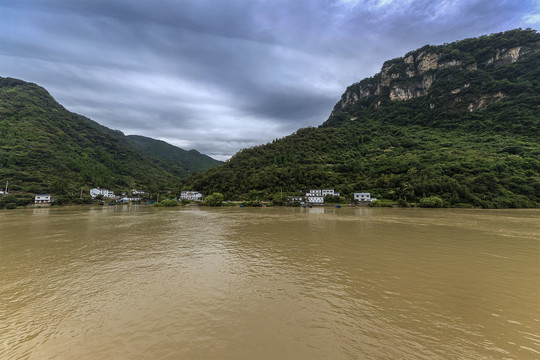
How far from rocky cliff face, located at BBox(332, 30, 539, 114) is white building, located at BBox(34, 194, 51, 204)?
171 meters

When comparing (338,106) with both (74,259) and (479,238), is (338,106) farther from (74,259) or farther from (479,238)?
(74,259)

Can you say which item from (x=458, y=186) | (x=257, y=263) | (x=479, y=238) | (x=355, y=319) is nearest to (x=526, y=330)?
(x=355, y=319)

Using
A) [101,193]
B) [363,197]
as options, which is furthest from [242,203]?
[101,193]

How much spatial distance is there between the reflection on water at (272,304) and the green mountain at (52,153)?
80.6m

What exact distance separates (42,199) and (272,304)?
84837mm

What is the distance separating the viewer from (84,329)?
5.23 metres

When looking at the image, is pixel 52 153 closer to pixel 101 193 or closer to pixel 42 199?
pixel 101 193

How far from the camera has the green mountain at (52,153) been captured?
225ft

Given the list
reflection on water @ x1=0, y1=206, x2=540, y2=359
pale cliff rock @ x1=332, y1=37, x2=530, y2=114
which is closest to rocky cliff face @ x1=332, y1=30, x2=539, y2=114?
pale cliff rock @ x1=332, y1=37, x2=530, y2=114

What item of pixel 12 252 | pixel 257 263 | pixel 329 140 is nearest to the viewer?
pixel 257 263

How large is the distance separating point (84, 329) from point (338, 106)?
206m

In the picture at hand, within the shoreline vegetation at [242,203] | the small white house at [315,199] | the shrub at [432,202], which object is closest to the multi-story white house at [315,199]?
the small white house at [315,199]

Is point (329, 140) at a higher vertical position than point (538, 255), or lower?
higher

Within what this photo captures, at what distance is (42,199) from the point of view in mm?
60594
